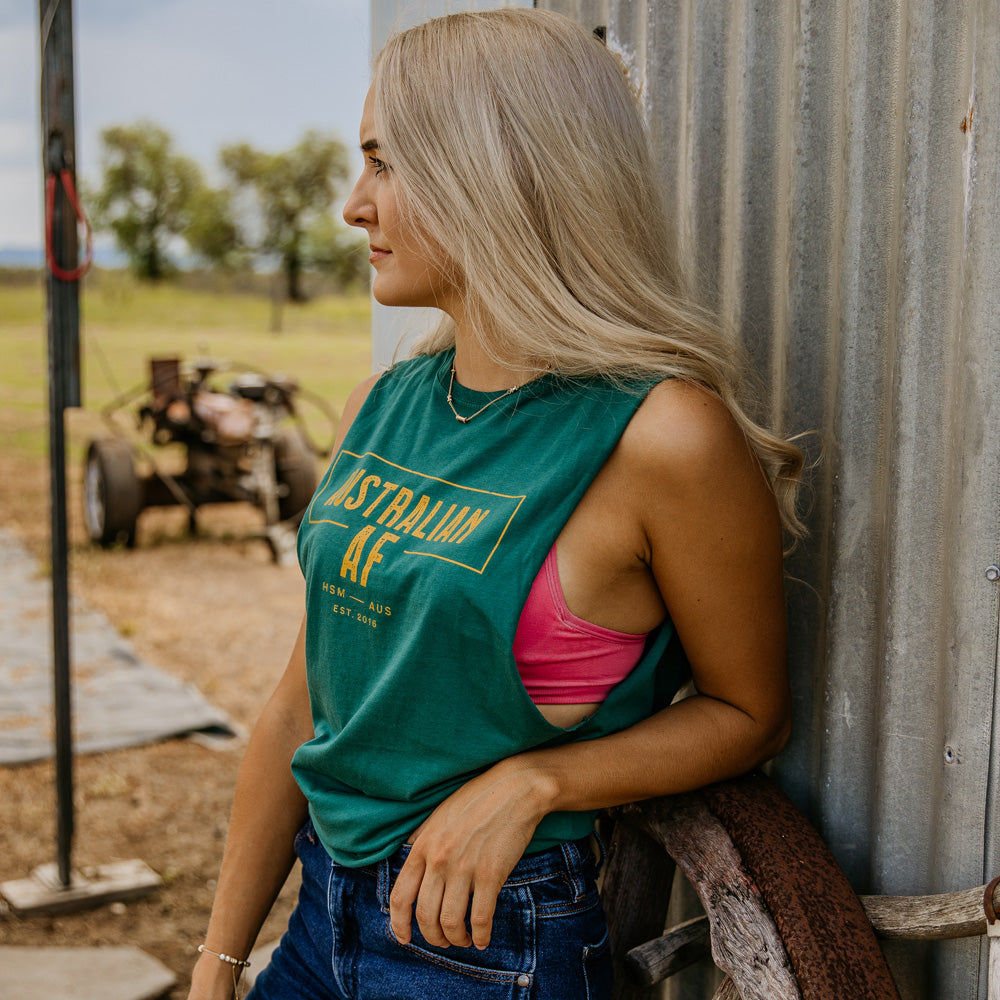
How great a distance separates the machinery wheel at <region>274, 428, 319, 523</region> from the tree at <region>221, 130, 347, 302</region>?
15.7m

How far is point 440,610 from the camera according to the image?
1292mm

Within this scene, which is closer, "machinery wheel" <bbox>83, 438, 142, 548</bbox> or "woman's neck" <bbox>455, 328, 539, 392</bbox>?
"woman's neck" <bbox>455, 328, 539, 392</bbox>

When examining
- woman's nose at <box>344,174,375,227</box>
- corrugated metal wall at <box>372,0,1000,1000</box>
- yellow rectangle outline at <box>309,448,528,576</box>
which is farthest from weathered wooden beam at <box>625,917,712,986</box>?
woman's nose at <box>344,174,375,227</box>

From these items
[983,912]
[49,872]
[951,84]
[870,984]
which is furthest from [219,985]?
[49,872]

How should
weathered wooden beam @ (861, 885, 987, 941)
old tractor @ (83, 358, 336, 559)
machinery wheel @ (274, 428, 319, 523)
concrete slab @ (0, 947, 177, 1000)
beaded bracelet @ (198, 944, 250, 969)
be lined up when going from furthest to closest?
1. machinery wheel @ (274, 428, 319, 523)
2. old tractor @ (83, 358, 336, 559)
3. concrete slab @ (0, 947, 177, 1000)
4. beaded bracelet @ (198, 944, 250, 969)
5. weathered wooden beam @ (861, 885, 987, 941)

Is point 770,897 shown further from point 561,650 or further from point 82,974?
point 82,974

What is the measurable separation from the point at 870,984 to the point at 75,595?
23.5ft

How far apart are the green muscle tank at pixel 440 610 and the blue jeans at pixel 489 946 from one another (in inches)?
1.5

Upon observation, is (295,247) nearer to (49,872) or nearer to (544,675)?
(49,872)

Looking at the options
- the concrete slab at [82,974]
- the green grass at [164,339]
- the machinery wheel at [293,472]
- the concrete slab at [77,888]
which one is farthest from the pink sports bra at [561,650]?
the green grass at [164,339]

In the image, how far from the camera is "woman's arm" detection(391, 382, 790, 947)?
1266 mm

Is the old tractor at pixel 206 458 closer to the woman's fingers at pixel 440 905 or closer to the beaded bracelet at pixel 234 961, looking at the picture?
the beaded bracelet at pixel 234 961

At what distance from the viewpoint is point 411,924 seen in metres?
1.32

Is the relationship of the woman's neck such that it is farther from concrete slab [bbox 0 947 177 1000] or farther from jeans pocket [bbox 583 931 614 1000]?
concrete slab [bbox 0 947 177 1000]
